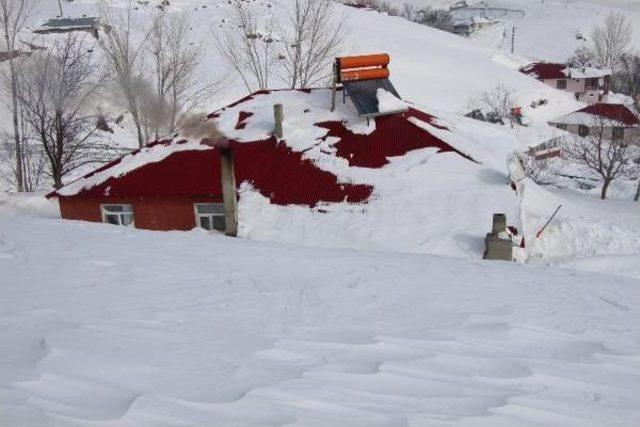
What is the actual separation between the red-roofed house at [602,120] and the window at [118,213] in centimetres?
3694

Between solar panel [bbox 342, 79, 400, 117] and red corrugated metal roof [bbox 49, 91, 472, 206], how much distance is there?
389 mm

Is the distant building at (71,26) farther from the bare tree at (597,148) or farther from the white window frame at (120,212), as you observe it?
the bare tree at (597,148)

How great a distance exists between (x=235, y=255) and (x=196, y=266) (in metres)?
0.53

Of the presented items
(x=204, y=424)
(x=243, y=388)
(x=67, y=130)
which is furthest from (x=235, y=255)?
(x=67, y=130)

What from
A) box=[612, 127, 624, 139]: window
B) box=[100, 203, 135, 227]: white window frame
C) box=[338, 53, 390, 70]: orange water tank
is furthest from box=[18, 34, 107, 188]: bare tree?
box=[612, 127, 624, 139]: window

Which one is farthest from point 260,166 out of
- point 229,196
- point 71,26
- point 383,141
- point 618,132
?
point 618,132

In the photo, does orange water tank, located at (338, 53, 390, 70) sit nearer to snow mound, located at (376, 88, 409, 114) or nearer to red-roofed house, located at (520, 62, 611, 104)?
snow mound, located at (376, 88, 409, 114)

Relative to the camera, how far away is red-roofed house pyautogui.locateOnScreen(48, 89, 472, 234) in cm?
1286

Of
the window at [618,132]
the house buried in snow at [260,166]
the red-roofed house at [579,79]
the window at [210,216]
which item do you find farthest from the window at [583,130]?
the window at [210,216]

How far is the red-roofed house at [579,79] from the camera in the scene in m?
52.8

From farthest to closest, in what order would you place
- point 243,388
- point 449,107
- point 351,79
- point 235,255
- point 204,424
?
point 449,107
point 351,79
point 235,255
point 243,388
point 204,424

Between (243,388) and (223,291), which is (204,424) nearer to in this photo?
(243,388)

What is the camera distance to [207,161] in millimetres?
13344

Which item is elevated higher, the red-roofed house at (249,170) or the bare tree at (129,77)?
the bare tree at (129,77)
